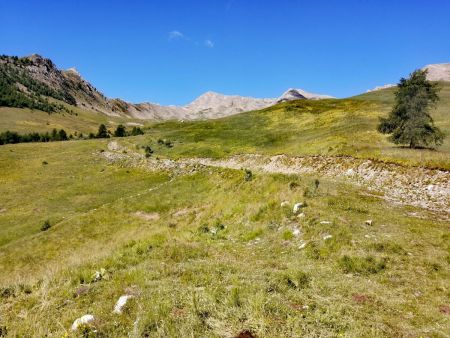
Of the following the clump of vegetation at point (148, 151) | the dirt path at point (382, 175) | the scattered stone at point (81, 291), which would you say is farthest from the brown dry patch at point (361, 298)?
the clump of vegetation at point (148, 151)

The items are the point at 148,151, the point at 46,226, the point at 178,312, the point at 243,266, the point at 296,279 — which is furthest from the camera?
the point at 148,151

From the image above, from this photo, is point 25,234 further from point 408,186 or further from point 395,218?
point 408,186

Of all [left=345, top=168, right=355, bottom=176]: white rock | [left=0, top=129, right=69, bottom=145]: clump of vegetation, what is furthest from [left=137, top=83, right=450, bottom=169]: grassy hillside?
[left=0, top=129, right=69, bottom=145]: clump of vegetation

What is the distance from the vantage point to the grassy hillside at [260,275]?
800 centimetres

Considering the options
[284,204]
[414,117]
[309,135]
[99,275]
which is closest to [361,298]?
[99,275]

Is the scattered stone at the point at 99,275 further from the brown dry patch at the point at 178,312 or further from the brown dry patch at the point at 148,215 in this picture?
the brown dry patch at the point at 148,215

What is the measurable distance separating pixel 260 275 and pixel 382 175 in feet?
75.2

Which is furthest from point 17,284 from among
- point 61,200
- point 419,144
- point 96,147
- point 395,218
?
point 96,147

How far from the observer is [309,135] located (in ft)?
201

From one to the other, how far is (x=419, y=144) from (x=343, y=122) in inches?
983

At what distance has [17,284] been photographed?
1048cm

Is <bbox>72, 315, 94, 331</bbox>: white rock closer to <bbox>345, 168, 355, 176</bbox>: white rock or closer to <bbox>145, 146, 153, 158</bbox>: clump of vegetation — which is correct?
<bbox>345, 168, 355, 176</bbox>: white rock

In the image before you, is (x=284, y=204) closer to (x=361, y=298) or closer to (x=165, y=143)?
(x=361, y=298)

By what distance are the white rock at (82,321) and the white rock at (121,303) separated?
63cm
